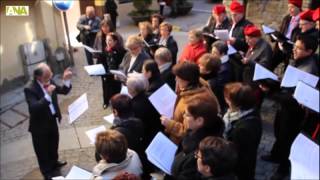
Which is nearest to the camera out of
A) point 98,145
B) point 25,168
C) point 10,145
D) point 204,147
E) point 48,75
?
point 204,147

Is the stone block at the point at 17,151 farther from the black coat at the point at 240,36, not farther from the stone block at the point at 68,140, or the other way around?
the black coat at the point at 240,36

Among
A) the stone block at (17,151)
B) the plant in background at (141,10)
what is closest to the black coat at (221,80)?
the stone block at (17,151)

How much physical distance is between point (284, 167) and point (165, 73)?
2.09m

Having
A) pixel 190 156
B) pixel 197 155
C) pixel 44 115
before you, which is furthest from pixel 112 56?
pixel 197 155

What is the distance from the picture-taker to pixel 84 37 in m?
9.48

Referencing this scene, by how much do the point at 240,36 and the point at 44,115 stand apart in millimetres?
3522

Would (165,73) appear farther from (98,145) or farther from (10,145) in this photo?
(10,145)

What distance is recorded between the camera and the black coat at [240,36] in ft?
21.3

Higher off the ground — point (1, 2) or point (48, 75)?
point (1, 2)

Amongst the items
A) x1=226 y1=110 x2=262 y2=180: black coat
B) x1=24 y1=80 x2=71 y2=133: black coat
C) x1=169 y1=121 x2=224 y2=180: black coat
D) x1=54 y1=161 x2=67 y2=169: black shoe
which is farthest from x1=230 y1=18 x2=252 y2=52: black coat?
x1=54 y1=161 x2=67 y2=169: black shoe

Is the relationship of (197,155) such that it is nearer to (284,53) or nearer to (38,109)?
(38,109)

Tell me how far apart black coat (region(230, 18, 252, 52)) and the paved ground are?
1.48 m

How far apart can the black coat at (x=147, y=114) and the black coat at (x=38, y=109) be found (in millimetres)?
1521

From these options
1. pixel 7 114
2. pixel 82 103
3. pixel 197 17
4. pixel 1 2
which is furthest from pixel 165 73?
pixel 197 17
